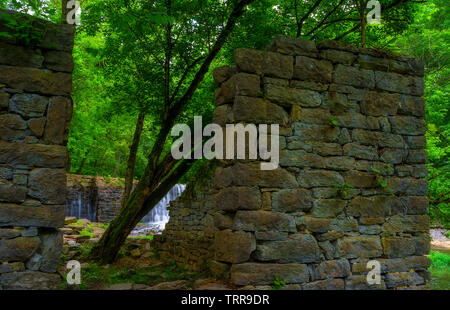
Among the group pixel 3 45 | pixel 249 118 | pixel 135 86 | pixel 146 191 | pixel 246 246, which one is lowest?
pixel 246 246

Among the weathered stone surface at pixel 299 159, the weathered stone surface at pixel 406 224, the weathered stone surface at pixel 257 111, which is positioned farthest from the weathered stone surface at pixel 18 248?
the weathered stone surface at pixel 406 224

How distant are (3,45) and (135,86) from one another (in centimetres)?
472

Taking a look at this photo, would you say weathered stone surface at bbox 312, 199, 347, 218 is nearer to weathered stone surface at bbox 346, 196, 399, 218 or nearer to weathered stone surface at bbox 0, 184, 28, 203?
weathered stone surface at bbox 346, 196, 399, 218

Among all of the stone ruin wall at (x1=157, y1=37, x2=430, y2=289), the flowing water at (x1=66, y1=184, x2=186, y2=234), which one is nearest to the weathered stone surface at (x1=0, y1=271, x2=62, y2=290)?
the stone ruin wall at (x1=157, y1=37, x2=430, y2=289)

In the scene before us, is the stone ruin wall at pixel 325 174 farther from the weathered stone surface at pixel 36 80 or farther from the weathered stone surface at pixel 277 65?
the weathered stone surface at pixel 36 80

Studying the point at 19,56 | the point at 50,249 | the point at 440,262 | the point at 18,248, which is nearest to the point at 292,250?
the point at 50,249

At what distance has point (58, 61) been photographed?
3.63m

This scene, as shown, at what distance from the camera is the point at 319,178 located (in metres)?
4.13

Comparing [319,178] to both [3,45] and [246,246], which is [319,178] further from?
[3,45]

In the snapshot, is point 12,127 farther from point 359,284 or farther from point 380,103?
point 380,103

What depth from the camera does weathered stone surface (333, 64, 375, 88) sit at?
4.37m

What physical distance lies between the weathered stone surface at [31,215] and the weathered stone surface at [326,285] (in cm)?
266

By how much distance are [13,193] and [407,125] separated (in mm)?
4611

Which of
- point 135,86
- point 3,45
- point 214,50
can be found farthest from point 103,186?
point 3,45
